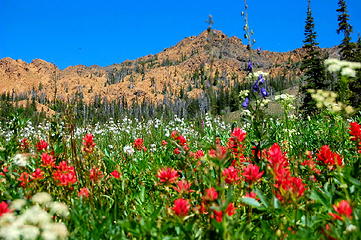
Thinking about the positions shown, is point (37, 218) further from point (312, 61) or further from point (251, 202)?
point (312, 61)

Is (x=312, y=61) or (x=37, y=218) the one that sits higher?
(x=312, y=61)

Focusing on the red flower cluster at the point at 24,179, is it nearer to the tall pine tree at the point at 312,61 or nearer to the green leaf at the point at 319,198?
the green leaf at the point at 319,198

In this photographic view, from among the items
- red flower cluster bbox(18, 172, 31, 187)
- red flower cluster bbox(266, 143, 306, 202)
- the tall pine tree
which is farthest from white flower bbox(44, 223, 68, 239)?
the tall pine tree

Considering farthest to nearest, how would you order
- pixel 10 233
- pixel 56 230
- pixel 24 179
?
1. pixel 24 179
2. pixel 56 230
3. pixel 10 233

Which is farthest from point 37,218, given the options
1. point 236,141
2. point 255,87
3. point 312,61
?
point 312,61

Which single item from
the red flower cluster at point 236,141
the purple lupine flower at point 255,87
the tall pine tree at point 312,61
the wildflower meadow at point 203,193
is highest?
the tall pine tree at point 312,61

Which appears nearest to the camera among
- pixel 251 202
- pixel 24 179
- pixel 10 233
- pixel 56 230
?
pixel 10 233

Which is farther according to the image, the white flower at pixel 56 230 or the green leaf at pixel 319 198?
the green leaf at pixel 319 198

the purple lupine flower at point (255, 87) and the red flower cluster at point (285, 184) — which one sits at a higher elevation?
the purple lupine flower at point (255, 87)

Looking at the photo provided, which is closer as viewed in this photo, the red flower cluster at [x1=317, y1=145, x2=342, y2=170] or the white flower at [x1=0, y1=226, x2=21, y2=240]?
the white flower at [x1=0, y1=226, x2=21, y2=240]

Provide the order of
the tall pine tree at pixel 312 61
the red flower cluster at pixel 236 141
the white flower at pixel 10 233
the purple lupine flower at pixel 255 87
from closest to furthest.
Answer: the white flower at pixel 10 233 → the red flower cluster at pixel 236 141 → the purple lupine flower at pixel 255 87 → the tall pine tree at pixel 312 61

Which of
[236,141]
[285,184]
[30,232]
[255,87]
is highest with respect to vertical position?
[255,87]

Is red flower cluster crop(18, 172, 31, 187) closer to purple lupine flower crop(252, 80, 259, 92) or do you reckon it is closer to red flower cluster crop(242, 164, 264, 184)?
red flower cluster crop(242, 164, 264, 184)

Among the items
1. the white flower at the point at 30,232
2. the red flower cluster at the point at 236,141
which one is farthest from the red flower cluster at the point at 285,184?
the white flower at the point at 30,232
